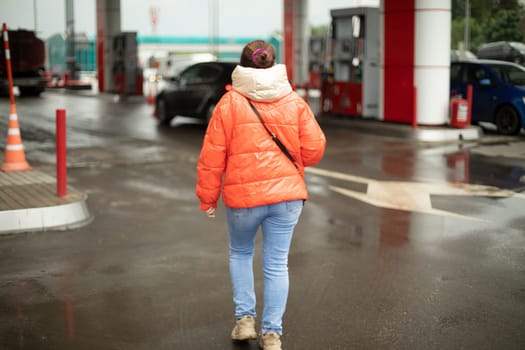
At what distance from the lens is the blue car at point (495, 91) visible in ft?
58.5

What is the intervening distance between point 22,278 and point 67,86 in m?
35.0

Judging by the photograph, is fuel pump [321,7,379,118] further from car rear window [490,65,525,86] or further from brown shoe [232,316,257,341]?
brown shoe [232,316,257,341]

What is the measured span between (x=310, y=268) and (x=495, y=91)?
41.6 feet

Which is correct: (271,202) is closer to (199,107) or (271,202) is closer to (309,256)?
(309,256)

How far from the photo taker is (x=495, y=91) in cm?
1820

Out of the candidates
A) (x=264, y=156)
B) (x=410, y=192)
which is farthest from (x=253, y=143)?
(x=410, y=192)

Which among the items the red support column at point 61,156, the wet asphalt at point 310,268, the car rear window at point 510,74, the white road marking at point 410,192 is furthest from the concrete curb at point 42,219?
the car rear window at point 510,74

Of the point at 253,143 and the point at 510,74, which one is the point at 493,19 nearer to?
the point at 510,74

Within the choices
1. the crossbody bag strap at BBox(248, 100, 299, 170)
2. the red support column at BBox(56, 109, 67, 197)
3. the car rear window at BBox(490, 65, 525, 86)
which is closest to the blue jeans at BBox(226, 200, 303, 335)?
the crossbody bag strap at BBox(248, 100, 299, 170)

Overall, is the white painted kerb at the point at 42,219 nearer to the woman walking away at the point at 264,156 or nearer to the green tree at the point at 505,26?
the woman walking away at the point at 264,156

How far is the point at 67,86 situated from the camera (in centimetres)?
4022

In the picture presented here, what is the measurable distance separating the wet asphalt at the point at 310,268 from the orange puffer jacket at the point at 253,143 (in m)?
1.04

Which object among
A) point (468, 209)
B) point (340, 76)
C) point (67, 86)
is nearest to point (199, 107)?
point (340, 76)

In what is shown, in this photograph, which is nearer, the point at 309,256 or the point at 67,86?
the point at 309,256
